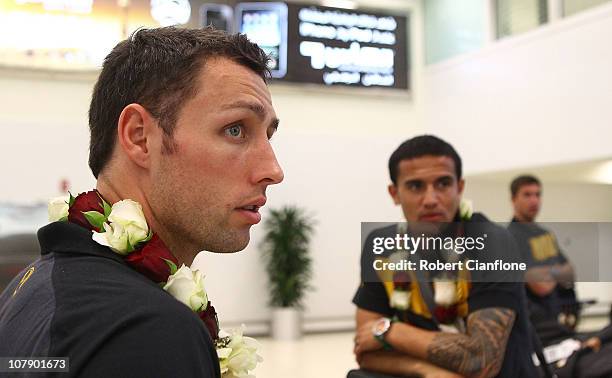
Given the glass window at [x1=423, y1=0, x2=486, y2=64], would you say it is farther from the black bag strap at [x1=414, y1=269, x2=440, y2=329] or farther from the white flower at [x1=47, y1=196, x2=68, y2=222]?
the white flower at [x1=47, y1=196, x2=68, y2=222]

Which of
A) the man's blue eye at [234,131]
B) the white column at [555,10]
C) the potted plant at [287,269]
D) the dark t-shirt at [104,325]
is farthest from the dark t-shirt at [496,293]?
the white column at [555,10]

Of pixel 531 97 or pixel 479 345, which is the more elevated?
pixel 531 97

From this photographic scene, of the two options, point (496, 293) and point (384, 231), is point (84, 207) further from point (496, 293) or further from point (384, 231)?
point (496, 293)

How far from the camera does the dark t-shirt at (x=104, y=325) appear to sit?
2.58 feet

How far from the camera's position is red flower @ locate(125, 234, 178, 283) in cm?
101

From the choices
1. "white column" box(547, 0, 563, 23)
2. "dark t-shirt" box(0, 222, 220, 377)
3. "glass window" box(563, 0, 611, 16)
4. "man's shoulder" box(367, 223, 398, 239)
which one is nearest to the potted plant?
"white column" box(547, 0, 563, 23)

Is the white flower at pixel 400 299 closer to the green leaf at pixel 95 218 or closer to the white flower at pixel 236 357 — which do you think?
the white flower at pixel 236 357

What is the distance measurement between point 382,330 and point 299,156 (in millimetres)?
8081

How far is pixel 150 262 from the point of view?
3.37 ft

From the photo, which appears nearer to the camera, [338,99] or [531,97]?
[531,97]

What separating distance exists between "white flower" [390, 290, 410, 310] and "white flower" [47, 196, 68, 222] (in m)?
1.02

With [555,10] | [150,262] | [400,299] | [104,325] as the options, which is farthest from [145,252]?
[555,10]

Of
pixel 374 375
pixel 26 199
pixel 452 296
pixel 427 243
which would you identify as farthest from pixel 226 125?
pixel 26 199

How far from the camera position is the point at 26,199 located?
8.55m
